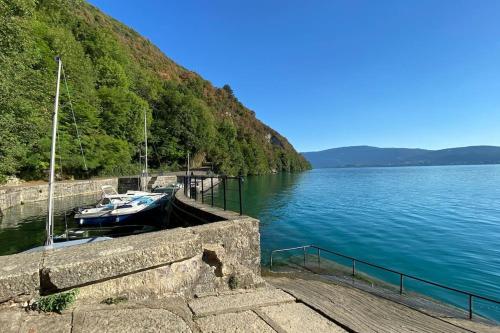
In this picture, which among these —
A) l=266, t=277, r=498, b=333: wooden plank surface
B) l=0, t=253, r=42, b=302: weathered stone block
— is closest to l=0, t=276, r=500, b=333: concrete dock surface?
l=0, t=253, r=42, b=302: weathered stone block

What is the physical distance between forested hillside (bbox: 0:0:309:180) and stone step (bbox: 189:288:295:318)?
20929 mm

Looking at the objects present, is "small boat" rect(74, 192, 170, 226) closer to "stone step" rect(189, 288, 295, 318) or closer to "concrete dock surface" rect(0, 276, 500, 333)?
"concrete dock surface" rect(0, 276, 500, 333)

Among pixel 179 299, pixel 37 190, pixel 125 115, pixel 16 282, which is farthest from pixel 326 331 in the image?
pixel 125 115

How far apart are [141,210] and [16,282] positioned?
16.7 meters

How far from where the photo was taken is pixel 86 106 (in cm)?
4028

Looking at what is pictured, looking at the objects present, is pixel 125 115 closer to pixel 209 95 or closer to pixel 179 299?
pixel 179 299

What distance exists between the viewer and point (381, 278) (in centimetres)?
1346

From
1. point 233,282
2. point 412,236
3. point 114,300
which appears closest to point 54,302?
point 114,300

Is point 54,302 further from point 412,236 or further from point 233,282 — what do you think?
point 412,236

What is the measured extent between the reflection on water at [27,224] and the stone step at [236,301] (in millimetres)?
14943

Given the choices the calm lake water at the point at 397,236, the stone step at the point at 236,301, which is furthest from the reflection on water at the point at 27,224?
the stone step at the point at 236,301

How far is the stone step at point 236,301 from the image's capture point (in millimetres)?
3930

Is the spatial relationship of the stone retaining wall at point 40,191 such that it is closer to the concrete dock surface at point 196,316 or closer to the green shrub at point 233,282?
the green shrub at point 233,282

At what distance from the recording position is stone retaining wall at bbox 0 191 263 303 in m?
3.55
